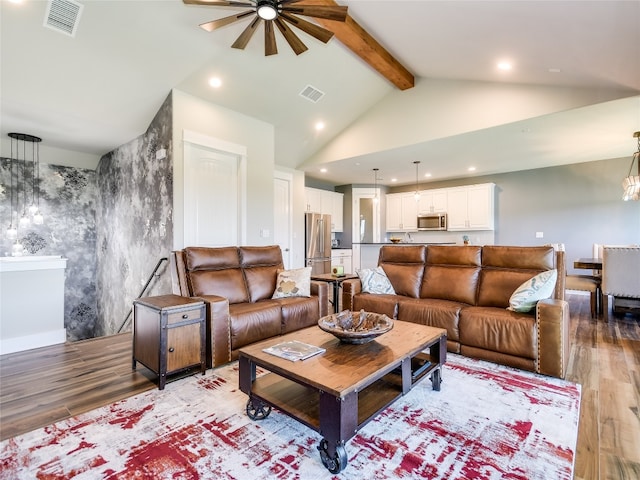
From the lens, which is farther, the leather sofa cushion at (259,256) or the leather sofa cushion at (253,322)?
the leather sofa cushion at (259,256)

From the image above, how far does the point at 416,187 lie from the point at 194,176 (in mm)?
5642

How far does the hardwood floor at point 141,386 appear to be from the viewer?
169cm

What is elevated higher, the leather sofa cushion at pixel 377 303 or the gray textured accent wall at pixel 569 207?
the gray textured accent wall at pixel 569 207

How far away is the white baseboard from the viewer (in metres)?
3.22

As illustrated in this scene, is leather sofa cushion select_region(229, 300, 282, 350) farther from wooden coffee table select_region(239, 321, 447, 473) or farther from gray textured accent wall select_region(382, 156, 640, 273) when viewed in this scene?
gray textured accent wall select_region(382, 156, 640, 273)

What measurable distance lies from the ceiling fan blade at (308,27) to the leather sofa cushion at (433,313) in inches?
103

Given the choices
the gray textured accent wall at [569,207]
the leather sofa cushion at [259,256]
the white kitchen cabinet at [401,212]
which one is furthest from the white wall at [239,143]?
the gray textured accent wall at [569,207]

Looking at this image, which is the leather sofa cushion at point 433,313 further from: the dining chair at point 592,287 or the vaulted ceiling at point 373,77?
the vaulted ceiling at point 373,77

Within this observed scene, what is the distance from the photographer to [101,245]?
5.58m

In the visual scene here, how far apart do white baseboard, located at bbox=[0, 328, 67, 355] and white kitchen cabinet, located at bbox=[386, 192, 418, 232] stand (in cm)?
674

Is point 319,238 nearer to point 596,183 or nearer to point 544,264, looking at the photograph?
point 544,264

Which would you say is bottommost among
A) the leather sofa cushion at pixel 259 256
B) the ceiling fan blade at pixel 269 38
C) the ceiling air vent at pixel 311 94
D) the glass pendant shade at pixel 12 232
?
the leather sofa cushion at pixel 259 256

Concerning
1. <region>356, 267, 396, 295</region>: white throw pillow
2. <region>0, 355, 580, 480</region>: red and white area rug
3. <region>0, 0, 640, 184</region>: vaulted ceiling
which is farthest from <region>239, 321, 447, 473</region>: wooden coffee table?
<region>0, 0, 640, 184</region>: vaulted ceiling

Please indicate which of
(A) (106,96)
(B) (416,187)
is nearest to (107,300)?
(A) (106,96)
